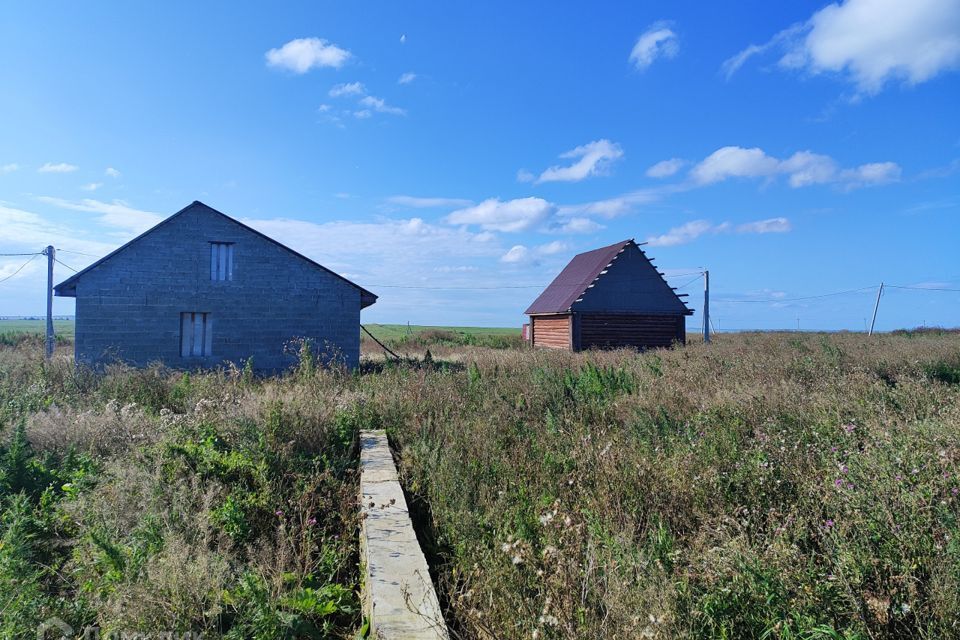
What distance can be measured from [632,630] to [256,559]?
8.88ft

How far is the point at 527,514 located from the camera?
3887mm

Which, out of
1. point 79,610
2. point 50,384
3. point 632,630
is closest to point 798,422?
point 632,630

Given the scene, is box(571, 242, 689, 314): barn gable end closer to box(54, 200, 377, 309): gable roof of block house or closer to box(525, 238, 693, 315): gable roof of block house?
box(525, 238, 693, 315): gable roof of block house

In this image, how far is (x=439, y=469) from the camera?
5035 mm

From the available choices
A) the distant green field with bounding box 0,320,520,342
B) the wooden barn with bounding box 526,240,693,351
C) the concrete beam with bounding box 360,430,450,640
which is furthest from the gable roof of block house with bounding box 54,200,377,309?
the distant green field with bounding box 0,320,520,342

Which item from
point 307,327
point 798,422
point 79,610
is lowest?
point 79,610

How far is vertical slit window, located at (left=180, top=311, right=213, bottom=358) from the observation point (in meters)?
16.6

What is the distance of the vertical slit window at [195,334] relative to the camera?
16.6 metres

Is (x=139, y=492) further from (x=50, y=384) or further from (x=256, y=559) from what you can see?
(x=50, y=384)

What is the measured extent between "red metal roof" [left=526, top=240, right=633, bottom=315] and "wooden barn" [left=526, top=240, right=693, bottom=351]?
6 centimetres

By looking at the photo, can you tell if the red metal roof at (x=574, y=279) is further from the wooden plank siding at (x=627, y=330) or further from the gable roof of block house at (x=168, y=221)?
the gable roof of block house at (x=168, y=221)

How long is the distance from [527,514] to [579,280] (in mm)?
22296

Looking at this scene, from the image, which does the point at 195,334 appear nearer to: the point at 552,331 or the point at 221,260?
the point at 221,260

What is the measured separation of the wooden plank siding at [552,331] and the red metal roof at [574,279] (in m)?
0.52
